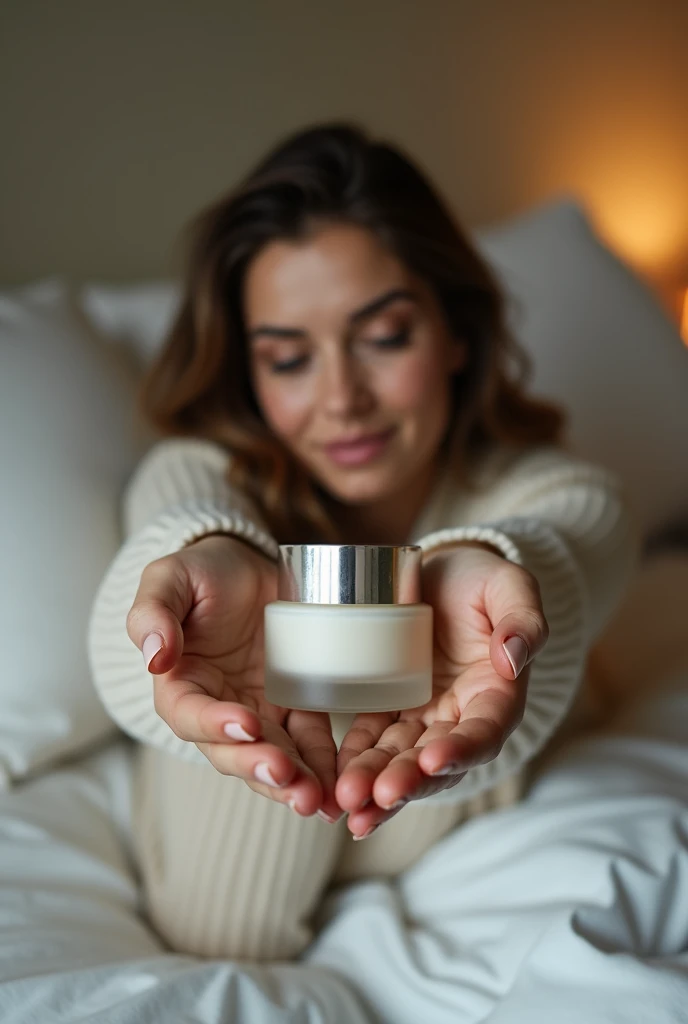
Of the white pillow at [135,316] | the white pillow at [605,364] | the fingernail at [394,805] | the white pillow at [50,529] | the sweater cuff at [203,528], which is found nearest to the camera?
the fingernail at [394,805]

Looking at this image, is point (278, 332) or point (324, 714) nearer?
point (324, 714)

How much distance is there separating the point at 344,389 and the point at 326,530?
0.25 metres

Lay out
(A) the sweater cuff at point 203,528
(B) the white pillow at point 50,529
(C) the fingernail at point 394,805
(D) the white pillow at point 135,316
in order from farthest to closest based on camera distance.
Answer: (D) the white pillow at point 135,316 < (B) the white pillow at point 50,529 < (A) the sweater cuff at point 203,528 < (C) the fingernail at point 394,805

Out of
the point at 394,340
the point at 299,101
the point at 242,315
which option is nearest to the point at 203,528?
the point at 394,340

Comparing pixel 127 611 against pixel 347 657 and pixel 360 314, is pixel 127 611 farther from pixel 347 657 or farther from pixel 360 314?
pixel 360 314

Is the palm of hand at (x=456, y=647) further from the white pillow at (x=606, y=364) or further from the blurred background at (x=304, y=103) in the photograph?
the blurred background at (x=304, y=103)

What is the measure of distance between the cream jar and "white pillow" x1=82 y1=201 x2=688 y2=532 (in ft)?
3.71

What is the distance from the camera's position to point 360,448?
111 cm

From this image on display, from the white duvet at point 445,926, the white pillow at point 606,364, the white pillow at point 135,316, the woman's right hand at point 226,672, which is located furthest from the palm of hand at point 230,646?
the white pillow at point 606,364

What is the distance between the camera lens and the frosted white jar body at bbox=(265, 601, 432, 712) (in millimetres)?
615

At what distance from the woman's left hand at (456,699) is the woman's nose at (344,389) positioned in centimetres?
32

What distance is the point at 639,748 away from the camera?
1035 mm

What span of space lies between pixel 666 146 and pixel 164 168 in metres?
1.44

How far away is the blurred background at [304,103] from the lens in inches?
62.1
